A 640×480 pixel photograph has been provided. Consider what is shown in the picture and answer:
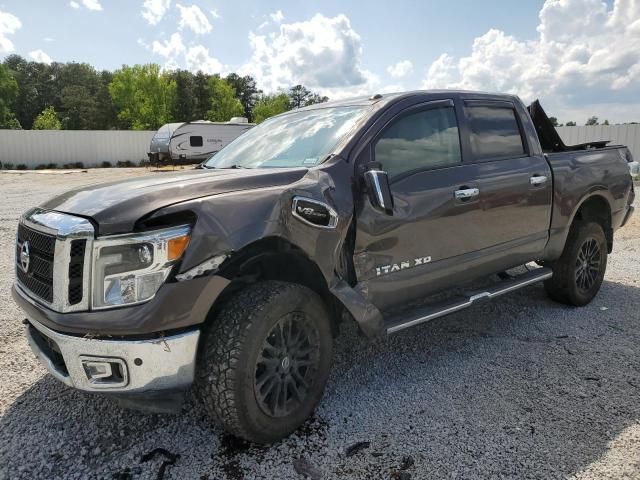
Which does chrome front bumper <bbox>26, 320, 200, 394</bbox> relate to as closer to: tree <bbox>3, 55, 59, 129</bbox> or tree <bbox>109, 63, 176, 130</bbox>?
tree <bbox>109, 63, 176, 130</bbox>

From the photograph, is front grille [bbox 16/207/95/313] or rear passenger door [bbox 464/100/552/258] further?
rear passenger door [bbox 464/100/552/258]

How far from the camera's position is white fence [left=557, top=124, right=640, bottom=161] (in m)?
24.3

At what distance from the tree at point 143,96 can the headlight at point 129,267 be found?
50.6m

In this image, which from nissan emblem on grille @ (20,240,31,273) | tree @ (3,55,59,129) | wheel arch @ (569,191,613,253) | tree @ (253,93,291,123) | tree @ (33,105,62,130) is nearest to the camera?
nissan emblem on grille @ (20,240,31,273)

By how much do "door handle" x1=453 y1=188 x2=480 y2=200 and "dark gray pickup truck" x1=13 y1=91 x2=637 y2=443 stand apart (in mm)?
16

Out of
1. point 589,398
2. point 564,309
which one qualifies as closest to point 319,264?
point 589,398

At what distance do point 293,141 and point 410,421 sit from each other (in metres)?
1.95

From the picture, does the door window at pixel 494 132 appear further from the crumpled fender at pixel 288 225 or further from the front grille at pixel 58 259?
the front grille at pixel 58 259

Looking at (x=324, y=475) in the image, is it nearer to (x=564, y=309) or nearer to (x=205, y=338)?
(x=205, y=338)

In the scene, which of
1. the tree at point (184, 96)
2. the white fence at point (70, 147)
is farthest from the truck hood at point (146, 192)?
the tree at point (184, 96)

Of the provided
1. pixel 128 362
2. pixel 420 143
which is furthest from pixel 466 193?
pixel 128 362

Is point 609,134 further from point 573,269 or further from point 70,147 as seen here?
point 70,147

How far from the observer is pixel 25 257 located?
8.81 feet

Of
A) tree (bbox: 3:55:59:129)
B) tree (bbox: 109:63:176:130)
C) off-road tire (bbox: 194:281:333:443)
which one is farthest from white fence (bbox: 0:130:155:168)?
tree (bbox: 3:55:59:129)
